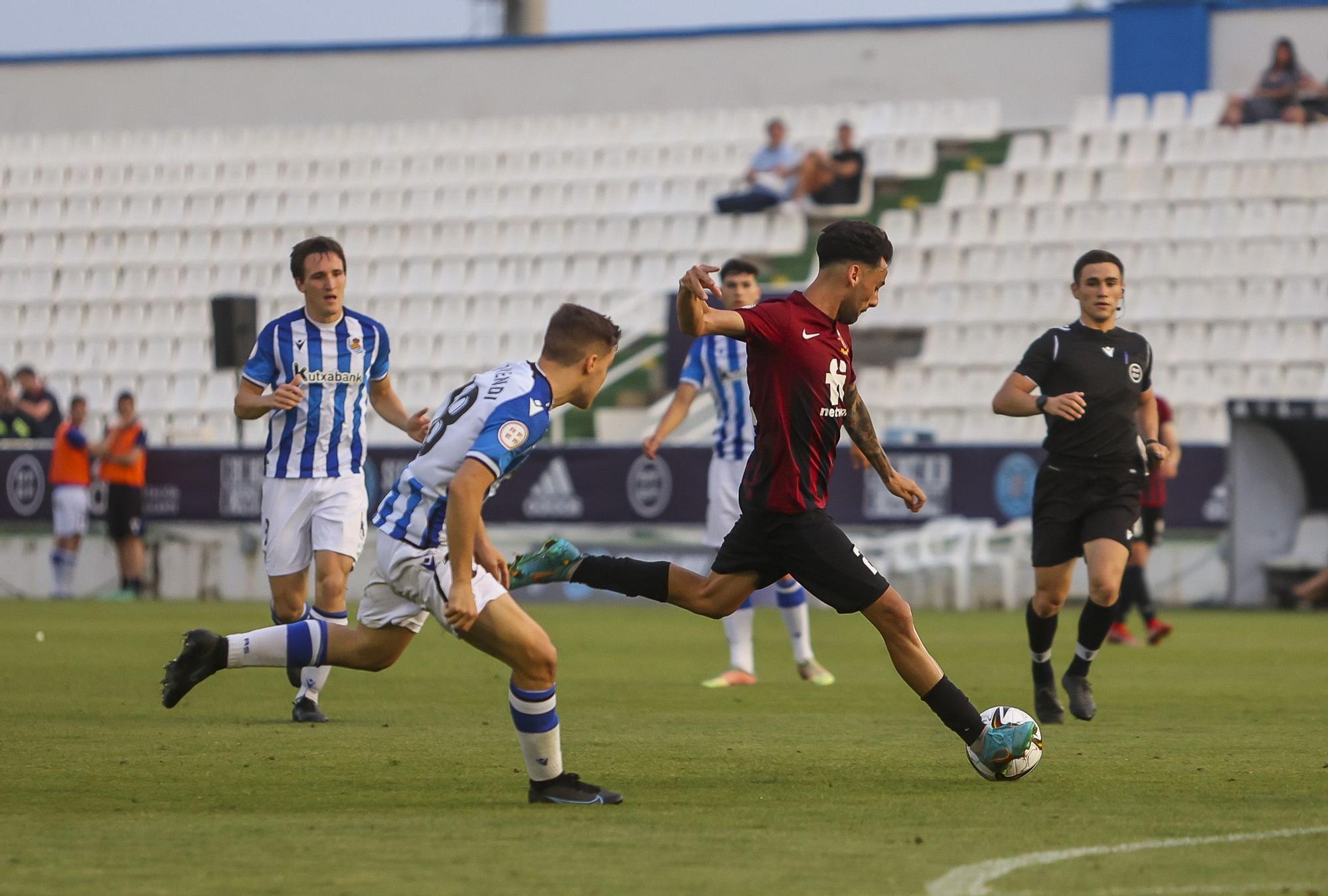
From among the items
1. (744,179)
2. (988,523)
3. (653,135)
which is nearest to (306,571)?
(988,523)

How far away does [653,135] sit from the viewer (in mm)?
28766

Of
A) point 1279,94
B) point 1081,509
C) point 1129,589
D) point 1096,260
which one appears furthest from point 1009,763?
point 1279,94

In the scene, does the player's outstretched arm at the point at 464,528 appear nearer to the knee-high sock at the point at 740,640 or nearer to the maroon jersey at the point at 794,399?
the maroon jersey at the point at 794,399

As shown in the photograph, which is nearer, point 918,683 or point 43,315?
point 918,683

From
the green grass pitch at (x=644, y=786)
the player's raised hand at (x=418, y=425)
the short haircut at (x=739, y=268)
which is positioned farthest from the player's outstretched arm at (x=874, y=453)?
the short haircut at (x=739, y=268)

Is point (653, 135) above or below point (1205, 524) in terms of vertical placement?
above

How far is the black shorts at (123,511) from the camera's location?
19.9 m

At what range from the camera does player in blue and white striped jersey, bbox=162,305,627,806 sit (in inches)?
225

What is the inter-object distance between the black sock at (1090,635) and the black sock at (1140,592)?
561 cm

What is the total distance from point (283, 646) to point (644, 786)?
4.41 feet

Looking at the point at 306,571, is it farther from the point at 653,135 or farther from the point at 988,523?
the point at 653,135

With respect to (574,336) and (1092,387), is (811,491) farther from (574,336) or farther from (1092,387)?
(1092,387)

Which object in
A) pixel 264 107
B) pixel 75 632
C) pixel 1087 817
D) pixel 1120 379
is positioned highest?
pixel 264 107

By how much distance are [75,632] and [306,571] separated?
263 inches
